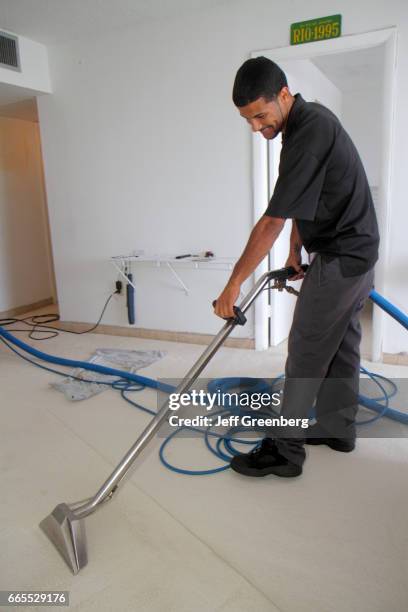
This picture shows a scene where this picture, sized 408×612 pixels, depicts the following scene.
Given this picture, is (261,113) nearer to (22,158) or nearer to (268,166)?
(268,166)

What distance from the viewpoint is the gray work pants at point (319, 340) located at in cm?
166

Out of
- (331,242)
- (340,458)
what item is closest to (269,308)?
(340,458)

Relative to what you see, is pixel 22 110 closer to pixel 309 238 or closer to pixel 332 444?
pixel 309 238

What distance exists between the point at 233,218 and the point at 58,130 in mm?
1714

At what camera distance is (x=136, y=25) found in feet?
11.1

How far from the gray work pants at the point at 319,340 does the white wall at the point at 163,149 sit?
122 centimetres

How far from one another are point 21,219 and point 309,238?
401 cm

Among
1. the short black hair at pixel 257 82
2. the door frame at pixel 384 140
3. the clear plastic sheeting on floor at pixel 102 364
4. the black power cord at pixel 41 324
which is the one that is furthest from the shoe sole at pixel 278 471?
the black power cord at pixel 41 324

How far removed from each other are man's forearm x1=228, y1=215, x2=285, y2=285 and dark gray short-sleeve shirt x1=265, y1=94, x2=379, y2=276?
0.04 m

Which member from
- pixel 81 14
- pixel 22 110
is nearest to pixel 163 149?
pixel 81 14

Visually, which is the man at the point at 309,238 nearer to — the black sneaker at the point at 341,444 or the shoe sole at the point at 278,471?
the shoe sole at the point at 278,471

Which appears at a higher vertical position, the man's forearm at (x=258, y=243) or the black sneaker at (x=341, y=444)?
the man's forearm at (x=258, y=243)

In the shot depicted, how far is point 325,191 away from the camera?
5.13 feet

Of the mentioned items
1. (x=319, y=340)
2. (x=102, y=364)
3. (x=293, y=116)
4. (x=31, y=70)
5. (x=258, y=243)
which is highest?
(x=31, y=70)
